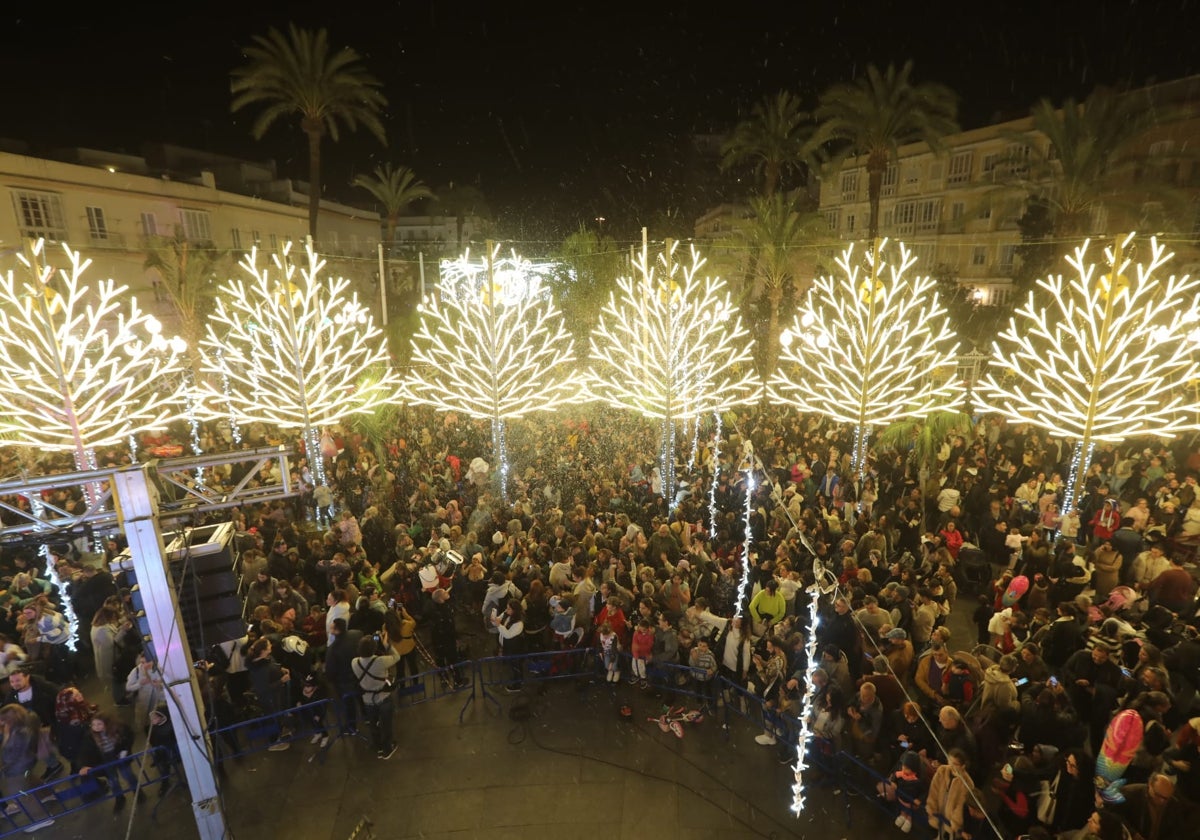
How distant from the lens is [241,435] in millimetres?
20797

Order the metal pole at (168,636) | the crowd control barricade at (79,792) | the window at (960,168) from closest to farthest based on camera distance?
the metal pole at (168,636), the crowd control barricade at (79,792), the window at (960,168)

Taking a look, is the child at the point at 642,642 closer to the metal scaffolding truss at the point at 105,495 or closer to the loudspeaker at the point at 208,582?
the loudspeaker at the point at 208,582

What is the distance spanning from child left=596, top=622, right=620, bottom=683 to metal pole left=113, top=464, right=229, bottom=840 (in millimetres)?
4843

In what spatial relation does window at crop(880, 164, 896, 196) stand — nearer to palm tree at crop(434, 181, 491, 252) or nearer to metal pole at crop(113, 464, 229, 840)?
palm tree at crop(434, 181, 491, 252)

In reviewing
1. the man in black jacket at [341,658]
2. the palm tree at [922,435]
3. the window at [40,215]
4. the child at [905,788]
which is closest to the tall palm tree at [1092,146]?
the palm tree at [922,435]

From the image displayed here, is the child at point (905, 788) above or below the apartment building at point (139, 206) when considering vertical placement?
below

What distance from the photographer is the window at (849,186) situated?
153ft

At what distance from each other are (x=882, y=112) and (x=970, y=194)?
20.8 m

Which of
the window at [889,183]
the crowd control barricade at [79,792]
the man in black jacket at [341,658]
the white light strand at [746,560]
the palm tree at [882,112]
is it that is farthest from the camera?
the window at [889,183]

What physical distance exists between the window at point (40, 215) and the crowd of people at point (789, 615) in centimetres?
2017

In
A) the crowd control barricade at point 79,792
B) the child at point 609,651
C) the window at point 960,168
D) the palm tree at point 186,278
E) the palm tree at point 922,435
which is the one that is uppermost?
the window at point 960,168

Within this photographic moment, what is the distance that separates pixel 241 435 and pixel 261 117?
42.0 feet

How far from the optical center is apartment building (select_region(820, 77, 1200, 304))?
1193 inches

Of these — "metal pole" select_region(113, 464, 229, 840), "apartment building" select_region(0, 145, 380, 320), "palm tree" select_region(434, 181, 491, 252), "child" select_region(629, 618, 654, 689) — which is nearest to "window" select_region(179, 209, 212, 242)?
"apartment building" select_region(0, 145, 380, 320)
